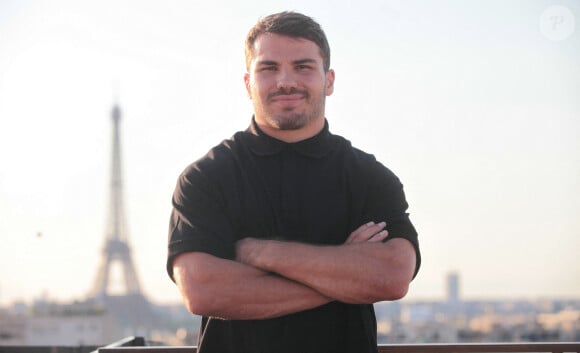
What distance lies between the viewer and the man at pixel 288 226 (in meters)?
2.18

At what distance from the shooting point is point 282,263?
2.18 metres

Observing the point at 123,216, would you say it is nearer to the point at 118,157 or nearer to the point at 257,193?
the point at 118,157

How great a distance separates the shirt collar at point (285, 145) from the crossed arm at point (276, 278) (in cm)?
24

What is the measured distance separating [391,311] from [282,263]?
70977 millimetres

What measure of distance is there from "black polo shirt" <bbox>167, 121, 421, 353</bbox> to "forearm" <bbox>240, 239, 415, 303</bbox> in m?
0.05

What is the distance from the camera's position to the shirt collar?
2285mm

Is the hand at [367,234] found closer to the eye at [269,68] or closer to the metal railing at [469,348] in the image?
the eye at [269,68]

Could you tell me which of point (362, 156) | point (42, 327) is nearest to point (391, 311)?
point (42, 327)

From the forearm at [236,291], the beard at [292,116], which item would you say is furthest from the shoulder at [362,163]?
the forearm at [236,291]

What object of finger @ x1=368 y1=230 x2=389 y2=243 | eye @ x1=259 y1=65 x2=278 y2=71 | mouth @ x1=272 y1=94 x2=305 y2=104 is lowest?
finger @ x1=368 y1=230 x2=389 y2=243

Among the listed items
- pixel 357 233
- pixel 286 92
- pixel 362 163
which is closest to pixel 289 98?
pixel 286 92

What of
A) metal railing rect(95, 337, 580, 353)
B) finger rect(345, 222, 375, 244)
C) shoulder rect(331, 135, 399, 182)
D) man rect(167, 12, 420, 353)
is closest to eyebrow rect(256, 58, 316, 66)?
man rect(167, 12, 420, 353)

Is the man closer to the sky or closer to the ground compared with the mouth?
closer to the ground

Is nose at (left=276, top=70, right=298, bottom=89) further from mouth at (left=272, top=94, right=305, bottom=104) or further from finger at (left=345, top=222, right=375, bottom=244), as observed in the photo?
finger at (left=345, top=222, right=375, bottom=244)
